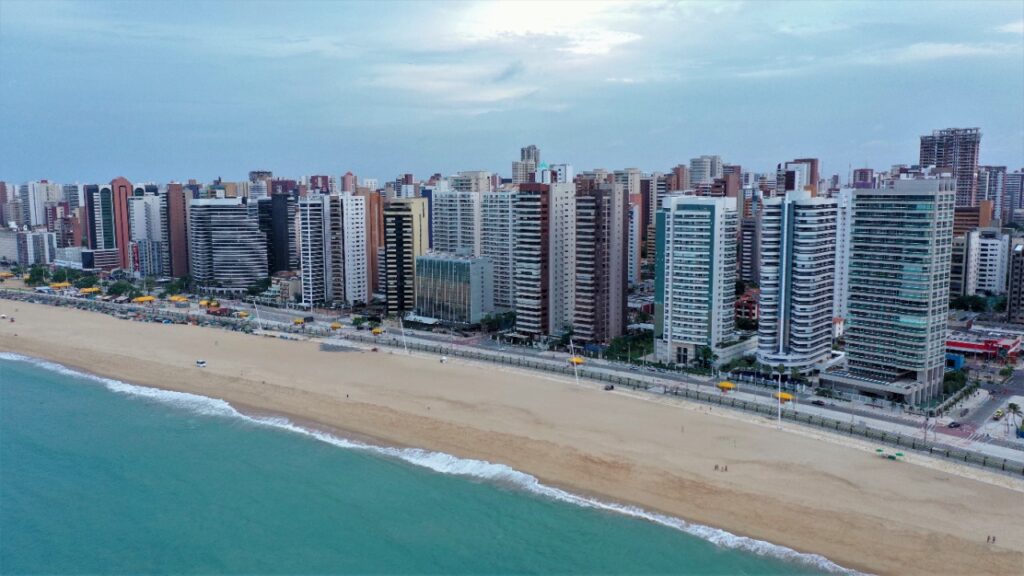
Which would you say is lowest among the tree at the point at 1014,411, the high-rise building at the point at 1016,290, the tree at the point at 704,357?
the tree at the point at 1014,411

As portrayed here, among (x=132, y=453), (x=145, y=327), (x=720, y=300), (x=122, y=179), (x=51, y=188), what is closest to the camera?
(x=132, y=453)

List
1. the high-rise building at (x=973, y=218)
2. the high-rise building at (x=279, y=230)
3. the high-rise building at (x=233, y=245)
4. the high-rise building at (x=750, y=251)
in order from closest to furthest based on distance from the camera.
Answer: the high-rise building at (x=750, y=251) < the high-rise building at (x=973, y=218) < the high-rise building at (x=233, y=245) < the high-rise building at (x=279, y=230)

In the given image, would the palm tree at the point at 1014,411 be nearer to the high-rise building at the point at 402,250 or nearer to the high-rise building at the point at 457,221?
the high-rise building at the point at 402,250

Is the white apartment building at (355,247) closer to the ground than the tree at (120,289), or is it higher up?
higher up

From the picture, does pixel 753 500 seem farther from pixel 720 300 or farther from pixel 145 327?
pixel 145 327

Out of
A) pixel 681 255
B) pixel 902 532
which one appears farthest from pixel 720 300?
pixel 902 532

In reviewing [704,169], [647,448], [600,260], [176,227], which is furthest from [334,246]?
[704,169]

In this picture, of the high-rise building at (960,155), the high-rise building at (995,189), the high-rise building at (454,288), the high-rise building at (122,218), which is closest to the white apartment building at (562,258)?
the high-rise building at (454,288)
